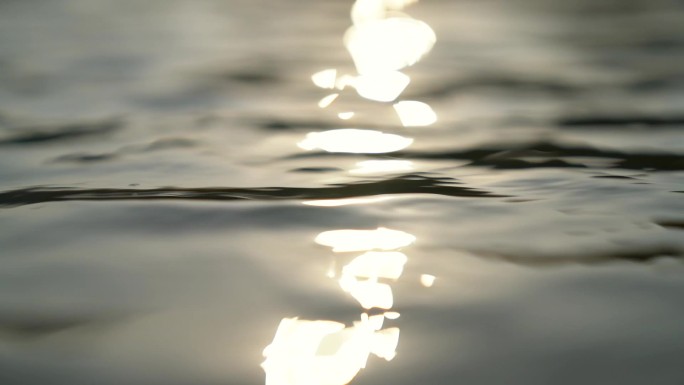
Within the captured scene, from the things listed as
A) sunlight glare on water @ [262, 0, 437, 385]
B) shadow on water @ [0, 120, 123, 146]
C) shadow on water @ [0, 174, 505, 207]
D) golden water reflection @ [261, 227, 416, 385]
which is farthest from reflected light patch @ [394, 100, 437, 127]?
golden water reflection @ [261, 227, 416, 385]

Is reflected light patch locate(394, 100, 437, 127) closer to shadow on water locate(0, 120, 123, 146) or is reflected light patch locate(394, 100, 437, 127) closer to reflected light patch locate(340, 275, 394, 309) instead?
shadow on water locate(0, 120, 123, 146)

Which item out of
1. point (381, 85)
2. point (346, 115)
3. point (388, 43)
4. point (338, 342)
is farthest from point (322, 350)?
point (388, 43)

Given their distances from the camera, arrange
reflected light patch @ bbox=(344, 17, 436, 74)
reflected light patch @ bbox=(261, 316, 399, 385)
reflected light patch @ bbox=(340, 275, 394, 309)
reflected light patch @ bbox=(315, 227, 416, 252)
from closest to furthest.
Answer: reflected light patch @ bbox=(261, 316, 399, 385) < reflected light patch @ bbox=(340, 275, 394, 309) < reflected light patch @ bbox=(315, 227, 416, 252) < reflected light patch @ bbox=(344, 17, 436, 74)

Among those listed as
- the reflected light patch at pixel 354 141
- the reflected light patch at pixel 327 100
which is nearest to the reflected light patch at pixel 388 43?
the reflected light patch at pixel 327 100

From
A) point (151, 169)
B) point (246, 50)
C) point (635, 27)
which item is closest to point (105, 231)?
point (151, 169)

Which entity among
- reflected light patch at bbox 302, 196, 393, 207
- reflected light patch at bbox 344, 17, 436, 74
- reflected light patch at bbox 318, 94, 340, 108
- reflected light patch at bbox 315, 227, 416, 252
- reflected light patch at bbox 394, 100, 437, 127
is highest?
reflected light patch at bbox 344, 17, 436, 74

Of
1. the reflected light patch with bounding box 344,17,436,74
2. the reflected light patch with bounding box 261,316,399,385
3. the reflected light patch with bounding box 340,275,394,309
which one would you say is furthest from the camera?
the reflected light patch with bounding box 344,17,436,74

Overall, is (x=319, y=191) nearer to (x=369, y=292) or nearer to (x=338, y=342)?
(x=369, y=292)
